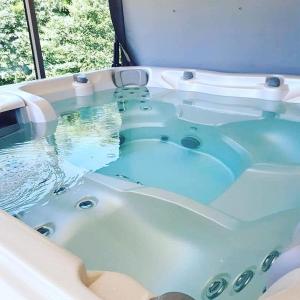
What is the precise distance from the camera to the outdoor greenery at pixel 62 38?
4.38 m

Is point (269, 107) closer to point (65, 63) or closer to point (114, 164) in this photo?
point (114, 164)

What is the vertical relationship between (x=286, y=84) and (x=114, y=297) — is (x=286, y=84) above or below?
below

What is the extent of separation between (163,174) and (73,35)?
4278 mm

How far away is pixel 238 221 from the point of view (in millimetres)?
1184

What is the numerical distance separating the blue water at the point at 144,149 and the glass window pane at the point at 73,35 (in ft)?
8.93

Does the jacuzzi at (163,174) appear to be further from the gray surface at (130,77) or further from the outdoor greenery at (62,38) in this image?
the outdoor greenery at (62,38)

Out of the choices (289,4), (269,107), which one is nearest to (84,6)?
(289,4)

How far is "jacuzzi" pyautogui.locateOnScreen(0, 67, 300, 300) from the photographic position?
1.08m

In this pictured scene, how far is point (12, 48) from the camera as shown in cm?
446

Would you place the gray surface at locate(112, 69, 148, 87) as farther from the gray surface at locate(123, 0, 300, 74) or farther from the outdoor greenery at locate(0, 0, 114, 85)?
the outdoor greenery at locate(0, 0, 114, 85)

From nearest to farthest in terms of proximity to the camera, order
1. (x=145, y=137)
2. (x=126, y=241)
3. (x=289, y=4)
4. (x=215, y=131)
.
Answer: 1. (x=126, y=241)
2. (x=215, y=131)
3. (x=145, y=137)
4. (x=289, y=4)

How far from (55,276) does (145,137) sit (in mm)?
1857

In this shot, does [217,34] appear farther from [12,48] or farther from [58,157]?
[12,48]

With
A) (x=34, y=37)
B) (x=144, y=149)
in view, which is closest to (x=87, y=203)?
(x=144, y=149)
